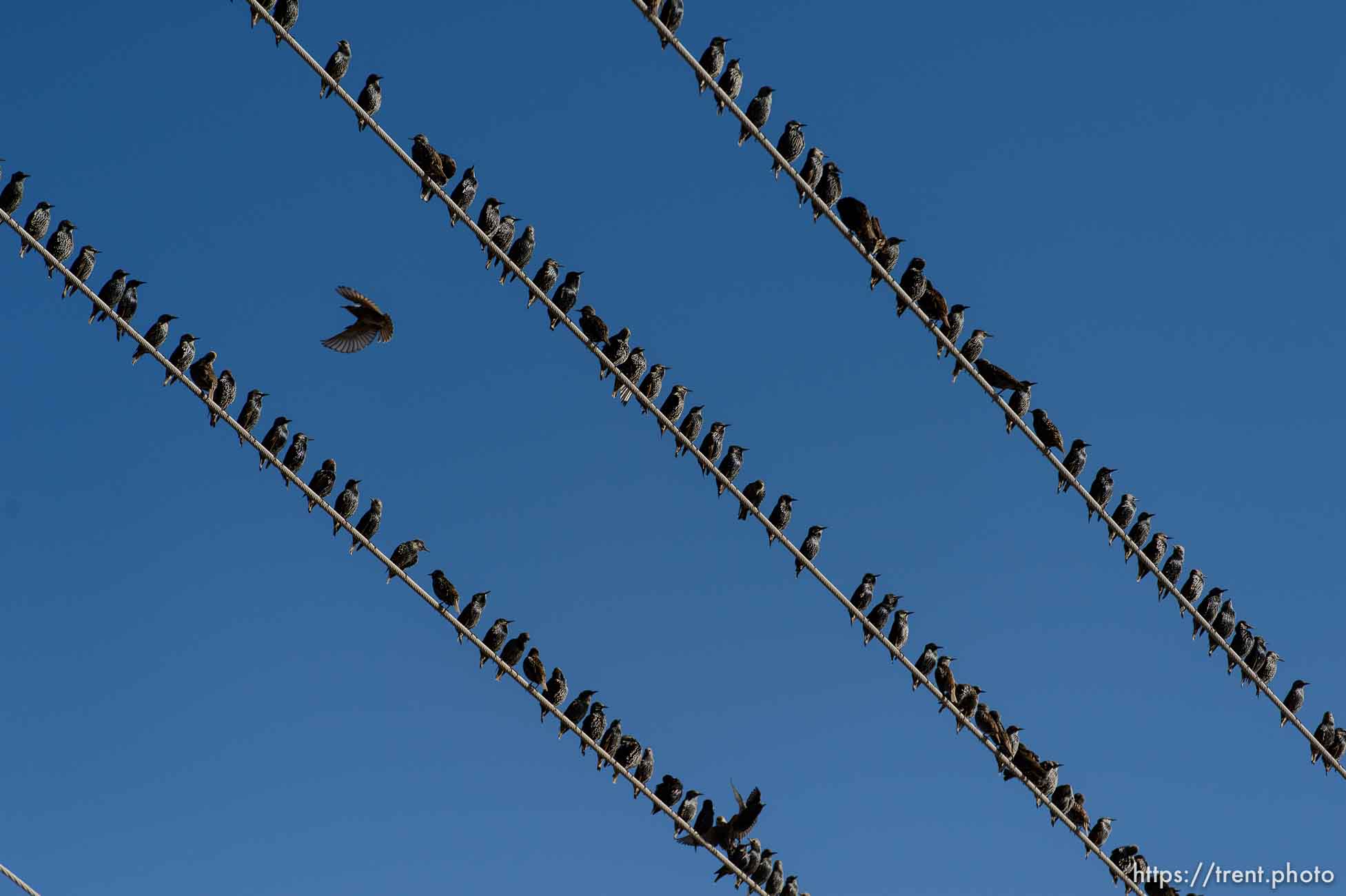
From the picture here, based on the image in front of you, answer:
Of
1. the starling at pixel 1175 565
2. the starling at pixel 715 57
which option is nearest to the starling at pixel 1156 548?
the starling at pixel 1175 565

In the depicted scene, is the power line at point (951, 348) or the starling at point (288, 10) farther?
the starling at point (288, 10)

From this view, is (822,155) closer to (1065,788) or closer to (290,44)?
(1065,788)

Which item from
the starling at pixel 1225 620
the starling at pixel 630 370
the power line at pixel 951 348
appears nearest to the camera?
the power line at pixel 951 348

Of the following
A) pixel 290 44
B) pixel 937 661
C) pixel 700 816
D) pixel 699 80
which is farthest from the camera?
pixel 937 661

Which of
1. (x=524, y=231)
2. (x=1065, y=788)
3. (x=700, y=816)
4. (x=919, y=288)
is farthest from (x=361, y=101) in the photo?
(x=1065, y=788)

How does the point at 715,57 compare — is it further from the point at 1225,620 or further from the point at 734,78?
the point at 1225,620

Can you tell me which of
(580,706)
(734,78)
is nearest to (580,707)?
(580,706)

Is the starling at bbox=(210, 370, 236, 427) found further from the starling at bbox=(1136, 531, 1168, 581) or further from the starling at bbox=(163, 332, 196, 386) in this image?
the starling at bbox=(1136, 531, 1168, 581)

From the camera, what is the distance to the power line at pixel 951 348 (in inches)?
688

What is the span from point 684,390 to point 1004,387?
348cm

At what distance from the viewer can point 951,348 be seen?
19.3 meters

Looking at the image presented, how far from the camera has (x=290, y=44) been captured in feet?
53.2

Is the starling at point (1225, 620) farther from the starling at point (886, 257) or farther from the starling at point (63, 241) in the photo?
the starling at point (63, 241)

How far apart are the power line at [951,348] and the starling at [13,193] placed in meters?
8.29
